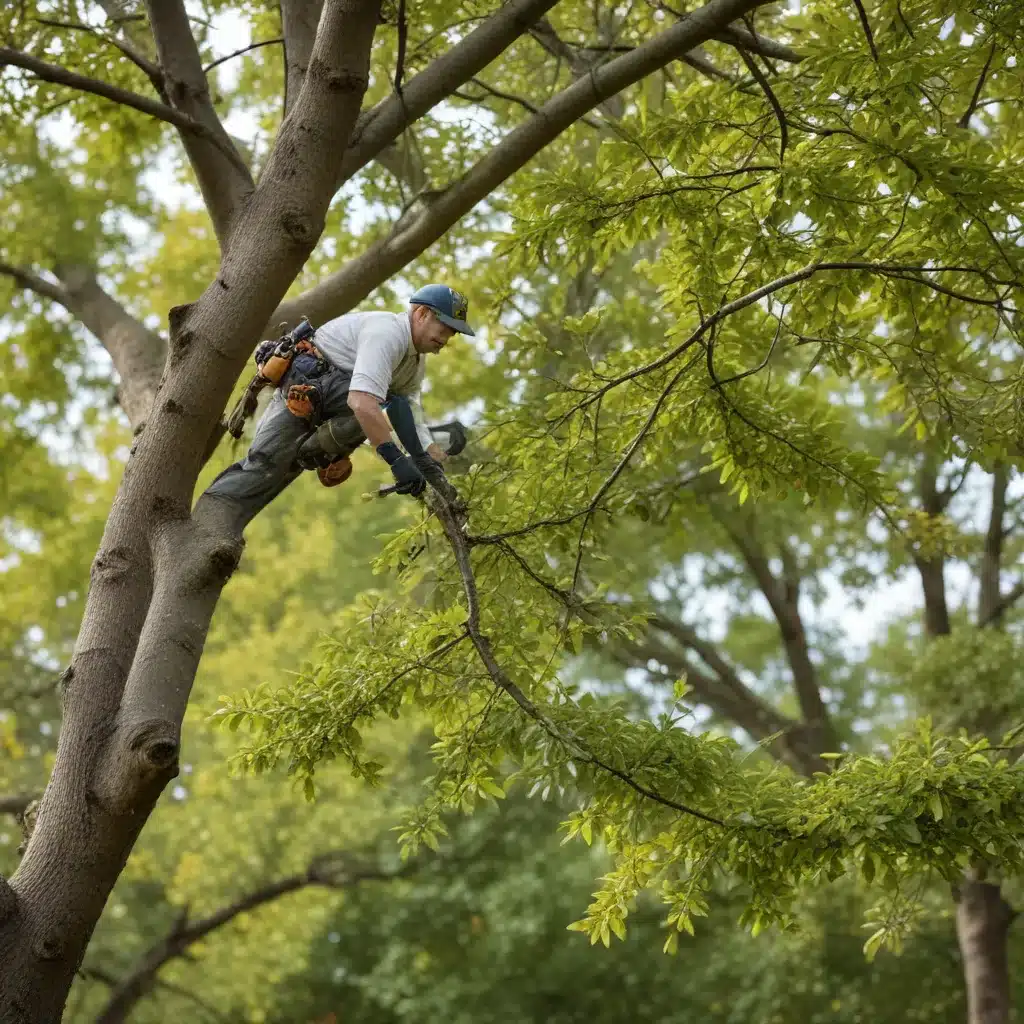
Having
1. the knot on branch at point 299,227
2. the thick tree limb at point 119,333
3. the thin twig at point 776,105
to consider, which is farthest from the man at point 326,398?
the thin twig at point 776,105

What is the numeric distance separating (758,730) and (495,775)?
25.7 ft

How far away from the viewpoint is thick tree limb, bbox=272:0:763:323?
204 inches

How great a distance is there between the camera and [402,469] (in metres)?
4.47

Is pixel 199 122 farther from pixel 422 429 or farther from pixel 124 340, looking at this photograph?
pixel 124 340

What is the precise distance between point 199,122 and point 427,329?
1.58m

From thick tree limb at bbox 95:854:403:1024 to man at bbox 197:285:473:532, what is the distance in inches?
362

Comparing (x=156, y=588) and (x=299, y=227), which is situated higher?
(x=299, y=227)

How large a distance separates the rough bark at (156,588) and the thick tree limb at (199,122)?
0.33 metres

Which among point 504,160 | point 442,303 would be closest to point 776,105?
point 504,160

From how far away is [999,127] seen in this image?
761 centimetres

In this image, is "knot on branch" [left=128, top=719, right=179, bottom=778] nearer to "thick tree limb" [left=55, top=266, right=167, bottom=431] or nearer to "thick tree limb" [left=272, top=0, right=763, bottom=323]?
"thick tree limb" [left=55, top=266, right=167, bottom=431]

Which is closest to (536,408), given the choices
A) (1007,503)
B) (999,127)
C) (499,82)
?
(999,127)

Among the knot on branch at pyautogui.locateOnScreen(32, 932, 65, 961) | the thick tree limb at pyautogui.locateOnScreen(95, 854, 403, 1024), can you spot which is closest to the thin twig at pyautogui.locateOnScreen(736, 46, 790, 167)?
the knot on branch at pyautogui.locateOnScreen(32, 932, 65, 961)

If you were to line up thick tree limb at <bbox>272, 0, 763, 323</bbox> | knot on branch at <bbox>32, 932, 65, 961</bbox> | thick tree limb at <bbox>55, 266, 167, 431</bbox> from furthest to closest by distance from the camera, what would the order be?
thick tree limb at <bbox>55, 266, 167, 431</bbox>
thick tree limb at <bbox>272, 0, 763, 323</bbox>
knot on branch at <bbox>32, 932, 65, 961</bbox>
